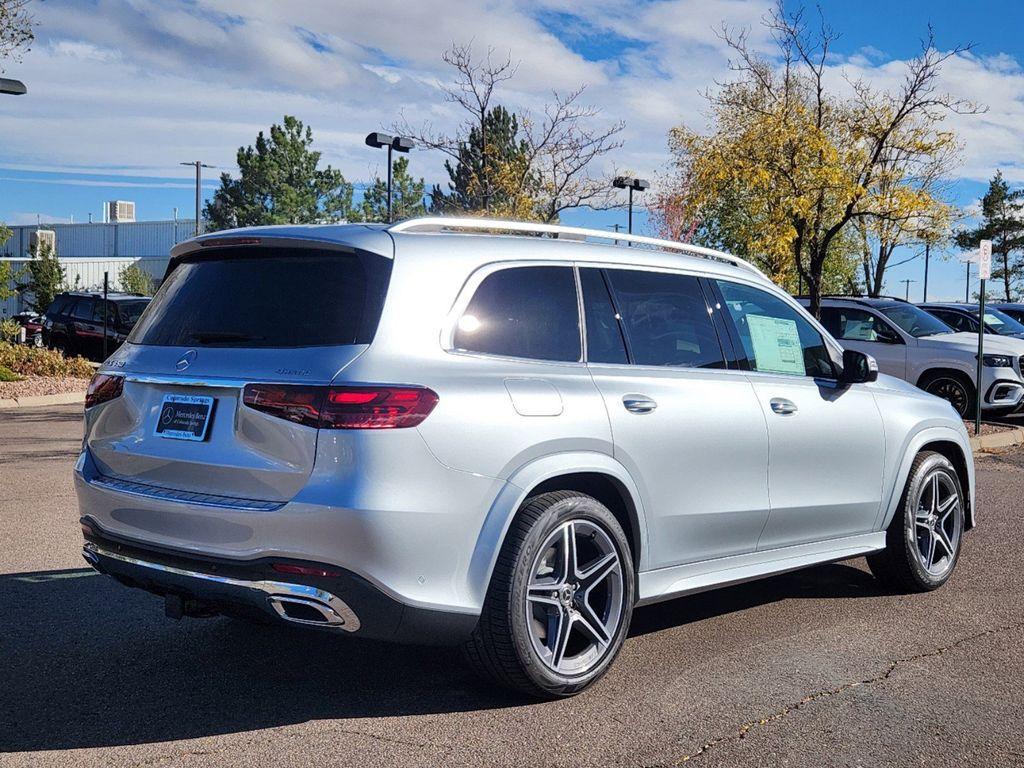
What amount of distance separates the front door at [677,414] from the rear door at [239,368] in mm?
1116

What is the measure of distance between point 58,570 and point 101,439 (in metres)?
2.23

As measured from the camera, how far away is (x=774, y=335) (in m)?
5.75

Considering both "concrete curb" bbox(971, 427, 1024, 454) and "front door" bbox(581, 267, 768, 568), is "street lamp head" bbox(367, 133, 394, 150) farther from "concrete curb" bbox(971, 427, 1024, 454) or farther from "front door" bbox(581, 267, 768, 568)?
"front door" bbox(581, 267, 768, 568)

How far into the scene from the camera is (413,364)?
403cm

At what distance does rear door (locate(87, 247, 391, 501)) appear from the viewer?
396 cm

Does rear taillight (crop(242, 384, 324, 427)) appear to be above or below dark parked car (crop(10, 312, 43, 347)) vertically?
above

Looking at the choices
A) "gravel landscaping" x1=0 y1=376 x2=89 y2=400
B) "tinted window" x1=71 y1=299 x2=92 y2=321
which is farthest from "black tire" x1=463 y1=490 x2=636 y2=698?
"tinted window" x1=71 y1=299 x2=92 y2=321

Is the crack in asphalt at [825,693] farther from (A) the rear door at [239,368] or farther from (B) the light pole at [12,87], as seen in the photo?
(B) the light pole at [12,87]

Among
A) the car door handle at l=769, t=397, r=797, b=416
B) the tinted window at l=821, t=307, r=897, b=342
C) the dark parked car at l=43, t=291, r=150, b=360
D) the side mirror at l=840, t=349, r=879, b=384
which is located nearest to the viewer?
the car door handle at l=769, t=397, r=797, b=416

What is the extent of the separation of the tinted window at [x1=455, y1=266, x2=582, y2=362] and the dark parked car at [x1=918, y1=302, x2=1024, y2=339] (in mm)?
16363

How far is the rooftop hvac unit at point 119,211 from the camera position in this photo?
103062 millimetres

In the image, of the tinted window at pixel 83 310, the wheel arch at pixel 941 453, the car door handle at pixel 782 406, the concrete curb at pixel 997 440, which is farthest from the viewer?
the tinted window at pixel 83 310

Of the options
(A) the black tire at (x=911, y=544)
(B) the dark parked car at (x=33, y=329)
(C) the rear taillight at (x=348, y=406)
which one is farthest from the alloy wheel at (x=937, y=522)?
(B) the dark parked car at (x=33, y=329)

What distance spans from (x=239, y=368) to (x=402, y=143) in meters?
19.7
